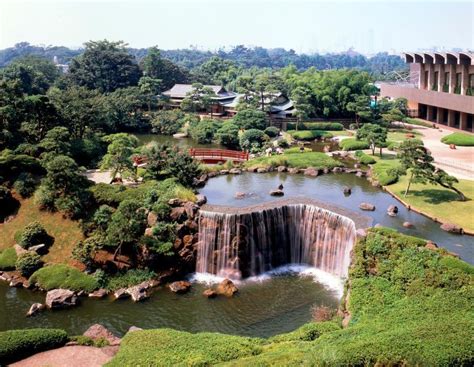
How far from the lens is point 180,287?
2453cm

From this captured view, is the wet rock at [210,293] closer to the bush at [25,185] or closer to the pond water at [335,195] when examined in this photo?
the pond water at [335,195]

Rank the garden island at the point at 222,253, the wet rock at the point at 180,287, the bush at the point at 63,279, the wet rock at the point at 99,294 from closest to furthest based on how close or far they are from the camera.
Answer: the garden island at the point at 222,253, the wet rock at the point at 99,294, the wet rock at the point at 180,287, the bush at the point at 63,279

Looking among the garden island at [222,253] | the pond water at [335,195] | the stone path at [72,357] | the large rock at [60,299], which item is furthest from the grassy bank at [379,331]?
the large rock at [60,299]

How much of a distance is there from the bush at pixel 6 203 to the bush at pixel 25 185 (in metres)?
0.60

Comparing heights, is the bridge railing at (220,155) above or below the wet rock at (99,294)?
above

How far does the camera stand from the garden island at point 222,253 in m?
17.1

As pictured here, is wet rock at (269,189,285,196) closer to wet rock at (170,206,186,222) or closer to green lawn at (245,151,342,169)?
green lawn at (245,151,342,169)

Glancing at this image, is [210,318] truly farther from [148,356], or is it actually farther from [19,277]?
[19,277]

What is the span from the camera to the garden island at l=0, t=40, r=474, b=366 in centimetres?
1711

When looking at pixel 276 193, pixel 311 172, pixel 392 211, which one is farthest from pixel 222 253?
pixel 311 172

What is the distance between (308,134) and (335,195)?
23.5 meters

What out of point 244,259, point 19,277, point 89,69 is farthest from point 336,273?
point 89,69

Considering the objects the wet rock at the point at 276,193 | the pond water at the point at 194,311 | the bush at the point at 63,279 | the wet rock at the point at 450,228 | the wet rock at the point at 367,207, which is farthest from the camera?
the wet rock at the point at 276,193

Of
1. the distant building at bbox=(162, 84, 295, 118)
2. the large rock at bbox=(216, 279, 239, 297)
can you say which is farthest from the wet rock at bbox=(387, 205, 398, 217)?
the distant building at bbox=(162, 84, 295, 118)
